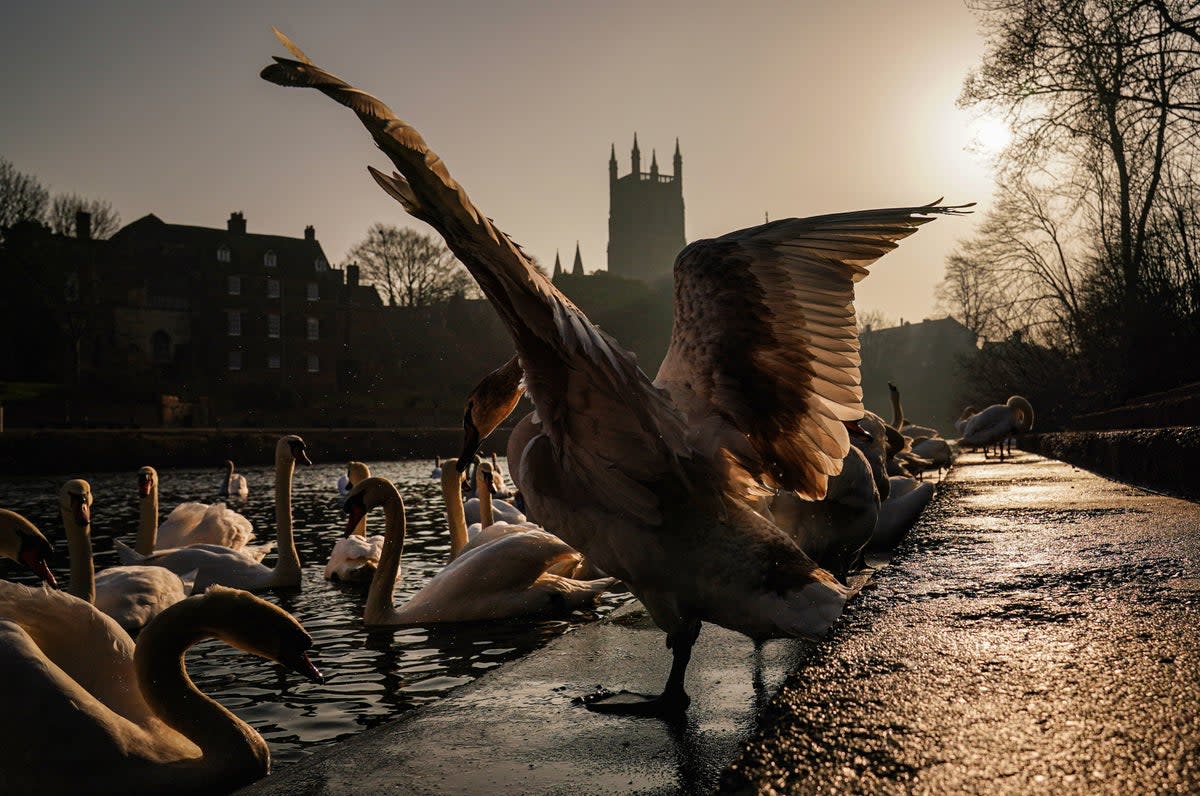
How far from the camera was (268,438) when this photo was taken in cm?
3791

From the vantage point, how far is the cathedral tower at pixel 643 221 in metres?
153

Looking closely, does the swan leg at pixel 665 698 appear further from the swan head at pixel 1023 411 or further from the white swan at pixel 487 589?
the swan head at pixel 1023 411

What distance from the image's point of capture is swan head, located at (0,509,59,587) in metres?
5.76

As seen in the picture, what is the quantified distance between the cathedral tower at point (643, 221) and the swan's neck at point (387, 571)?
474 feet

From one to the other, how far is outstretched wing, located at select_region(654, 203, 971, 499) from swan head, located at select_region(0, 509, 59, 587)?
4344 mm

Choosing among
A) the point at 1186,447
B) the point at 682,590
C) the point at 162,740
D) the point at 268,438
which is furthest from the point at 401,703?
the point at 268,438

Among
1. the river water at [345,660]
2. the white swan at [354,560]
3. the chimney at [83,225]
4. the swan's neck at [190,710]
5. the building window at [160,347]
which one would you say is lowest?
the river water at [345,660]

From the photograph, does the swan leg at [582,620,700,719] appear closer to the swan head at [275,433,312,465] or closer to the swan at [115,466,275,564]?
the swan head at [275,433,312,465]

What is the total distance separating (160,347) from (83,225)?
33.3 ft

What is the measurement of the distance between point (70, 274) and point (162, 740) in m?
55.9

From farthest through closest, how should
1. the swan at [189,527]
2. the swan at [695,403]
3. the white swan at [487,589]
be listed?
the swan at [189,527] < the white swan at [487,589] < the swan at [695,403]

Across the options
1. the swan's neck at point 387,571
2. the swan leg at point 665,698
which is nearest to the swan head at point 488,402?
the swan leg at point 665,698

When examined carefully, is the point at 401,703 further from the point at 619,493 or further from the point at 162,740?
the point at 619,493

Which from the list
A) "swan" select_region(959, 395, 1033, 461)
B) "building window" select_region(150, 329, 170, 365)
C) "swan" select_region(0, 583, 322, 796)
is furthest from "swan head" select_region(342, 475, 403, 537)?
"building window" select_region(150, 329, 170, 365)
